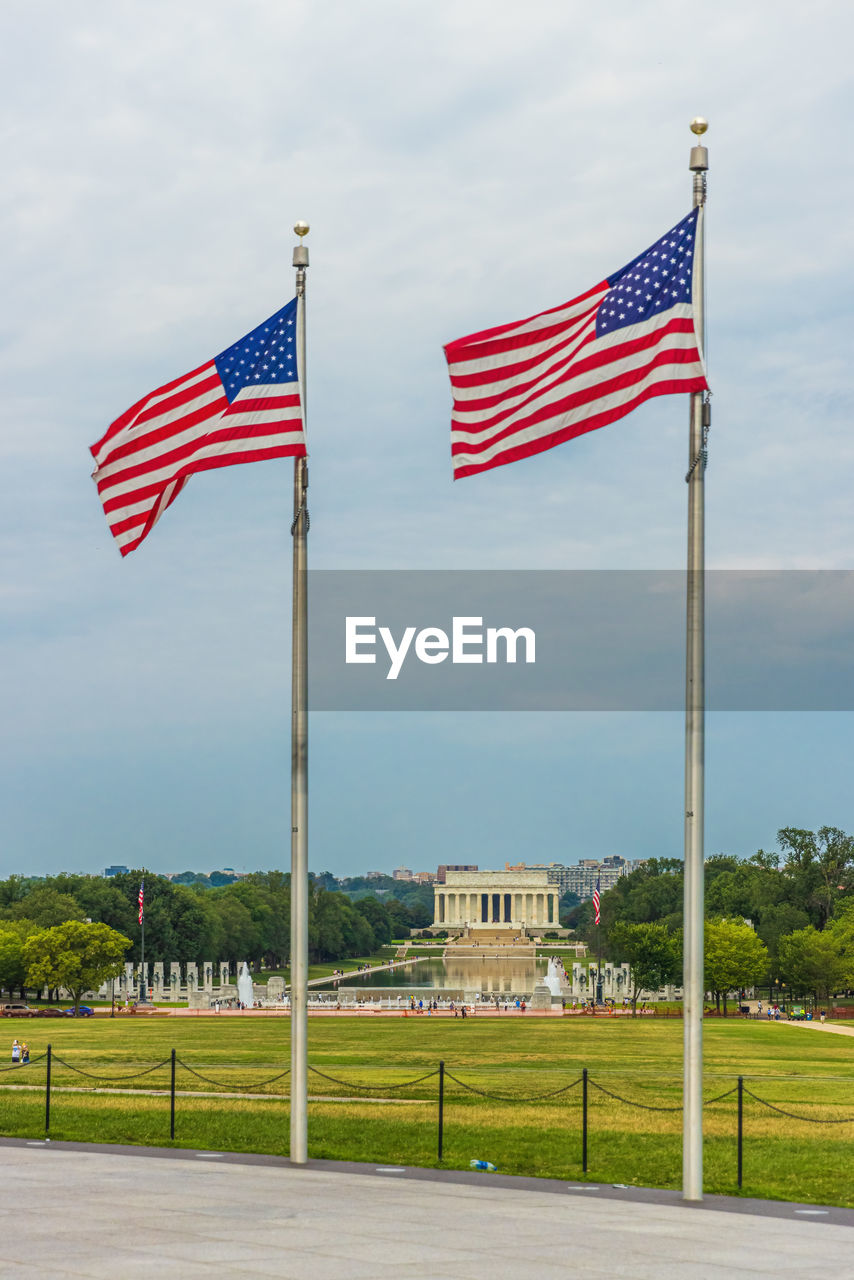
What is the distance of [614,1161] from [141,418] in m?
13.9

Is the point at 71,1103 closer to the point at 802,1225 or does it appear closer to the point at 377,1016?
the point at 802,1225

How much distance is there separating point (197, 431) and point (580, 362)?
6011 millimetres

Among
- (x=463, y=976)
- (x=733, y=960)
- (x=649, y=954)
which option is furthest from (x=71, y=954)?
(x=463, y=976)

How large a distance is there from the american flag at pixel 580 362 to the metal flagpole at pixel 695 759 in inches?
16.6

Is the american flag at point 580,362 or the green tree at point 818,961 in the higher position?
the american flag at point 580,362

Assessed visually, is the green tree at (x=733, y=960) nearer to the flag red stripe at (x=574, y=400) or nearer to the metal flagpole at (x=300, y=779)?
the metal flagpole at (x=300, y=779)

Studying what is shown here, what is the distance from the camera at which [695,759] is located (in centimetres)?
1989

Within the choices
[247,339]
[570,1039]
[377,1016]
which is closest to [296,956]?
[247,339]

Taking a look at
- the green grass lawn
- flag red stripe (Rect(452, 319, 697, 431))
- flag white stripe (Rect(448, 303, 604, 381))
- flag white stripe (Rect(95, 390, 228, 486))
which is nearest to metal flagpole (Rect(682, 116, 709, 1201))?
flag red stripe (Rect(452, 319, 697, 431))

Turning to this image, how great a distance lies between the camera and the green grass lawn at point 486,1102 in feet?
79.7

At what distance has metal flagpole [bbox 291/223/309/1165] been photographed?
72.9 ft

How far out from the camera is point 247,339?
73.5ft

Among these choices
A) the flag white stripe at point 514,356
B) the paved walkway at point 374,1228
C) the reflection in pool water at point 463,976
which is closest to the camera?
→ the paved walkway at point 374,1228

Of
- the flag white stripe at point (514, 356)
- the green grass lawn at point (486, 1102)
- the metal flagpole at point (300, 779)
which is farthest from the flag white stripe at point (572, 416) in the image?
the green grass lawn at point (486, 1102)
